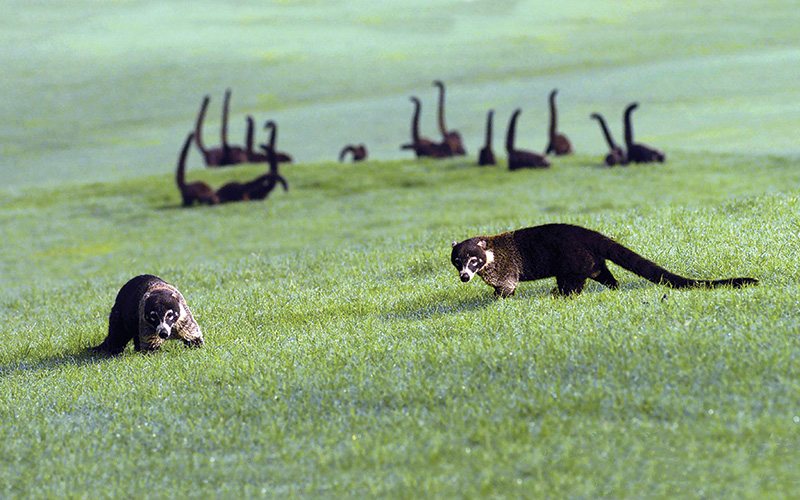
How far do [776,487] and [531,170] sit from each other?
29.8m

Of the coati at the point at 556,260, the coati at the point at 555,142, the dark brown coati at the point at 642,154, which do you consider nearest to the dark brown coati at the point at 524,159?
the dark brown coati at the point at 642,154

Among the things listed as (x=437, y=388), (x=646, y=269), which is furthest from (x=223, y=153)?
(x=437, y=388)

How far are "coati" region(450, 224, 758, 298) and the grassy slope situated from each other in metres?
0.31

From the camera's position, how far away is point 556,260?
1105 centimetres

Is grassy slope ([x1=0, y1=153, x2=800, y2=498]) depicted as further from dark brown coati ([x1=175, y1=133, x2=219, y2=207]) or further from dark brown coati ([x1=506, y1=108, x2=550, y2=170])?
dark brown coati ([x1=506, y1=108, x2=550, y2=170])

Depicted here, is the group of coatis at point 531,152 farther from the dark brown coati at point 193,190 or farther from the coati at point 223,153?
the dark brown coati at point 193,190

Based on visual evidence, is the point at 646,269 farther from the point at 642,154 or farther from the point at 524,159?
the point at 642,154

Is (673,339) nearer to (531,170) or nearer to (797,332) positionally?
(797,332)

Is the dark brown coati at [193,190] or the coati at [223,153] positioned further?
the coati at [223,153]

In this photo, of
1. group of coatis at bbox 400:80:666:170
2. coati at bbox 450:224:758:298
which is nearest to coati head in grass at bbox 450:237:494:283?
coati at bbox 450:224:758:298

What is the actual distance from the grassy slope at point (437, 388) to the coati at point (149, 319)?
366 mm

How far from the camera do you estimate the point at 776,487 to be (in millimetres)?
6316

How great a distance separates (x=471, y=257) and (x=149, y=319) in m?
4.30

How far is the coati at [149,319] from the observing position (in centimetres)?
1130
